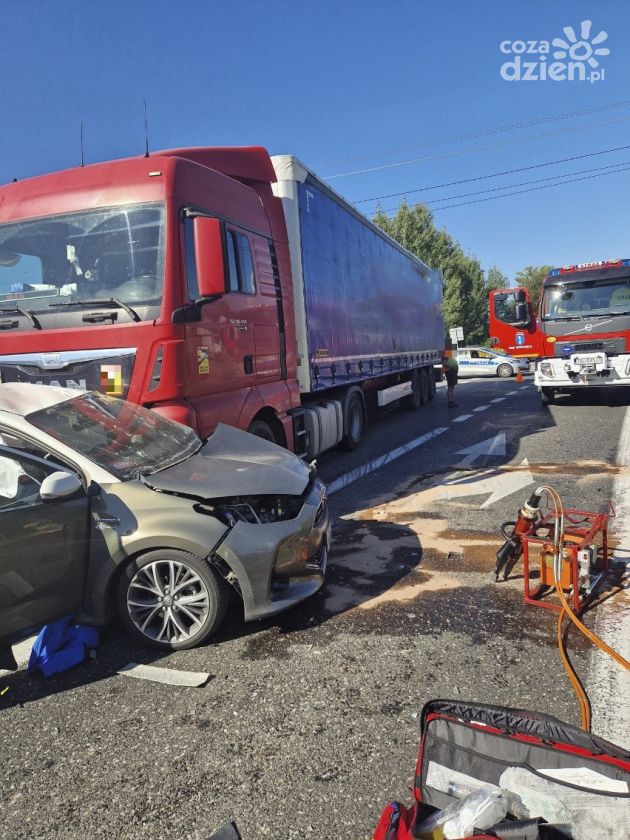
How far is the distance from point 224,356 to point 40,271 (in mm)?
1748

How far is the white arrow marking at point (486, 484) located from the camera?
651 centimetres

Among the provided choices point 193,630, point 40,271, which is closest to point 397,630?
point 193,630

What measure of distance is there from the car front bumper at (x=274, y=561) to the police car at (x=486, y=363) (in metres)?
23.1

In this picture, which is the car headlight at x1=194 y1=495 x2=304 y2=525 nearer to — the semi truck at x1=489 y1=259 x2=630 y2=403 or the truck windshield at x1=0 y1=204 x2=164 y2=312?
the truck windshield at x1=0 y1=204 x2=164 y2=312

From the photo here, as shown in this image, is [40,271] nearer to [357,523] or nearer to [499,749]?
[357,523]

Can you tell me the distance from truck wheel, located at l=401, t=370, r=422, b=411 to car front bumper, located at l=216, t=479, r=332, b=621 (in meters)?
12.0

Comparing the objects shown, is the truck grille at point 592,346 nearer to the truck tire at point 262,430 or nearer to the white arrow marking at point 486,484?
the white arrow marking at point 486,484

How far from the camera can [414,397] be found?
15727 mm

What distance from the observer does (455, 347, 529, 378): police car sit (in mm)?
25672

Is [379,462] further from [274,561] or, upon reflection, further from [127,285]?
[274,561]

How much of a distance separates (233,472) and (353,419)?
6332 mm

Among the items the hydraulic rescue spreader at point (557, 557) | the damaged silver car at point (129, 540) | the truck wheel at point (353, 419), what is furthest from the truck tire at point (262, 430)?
the hydraulic rescue spreader at point (557, 557)

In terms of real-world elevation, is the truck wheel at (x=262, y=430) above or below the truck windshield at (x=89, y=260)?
below

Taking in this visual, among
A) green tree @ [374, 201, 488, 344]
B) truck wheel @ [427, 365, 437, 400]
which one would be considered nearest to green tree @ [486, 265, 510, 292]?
green tree @ [374, 201, 488, 344]
